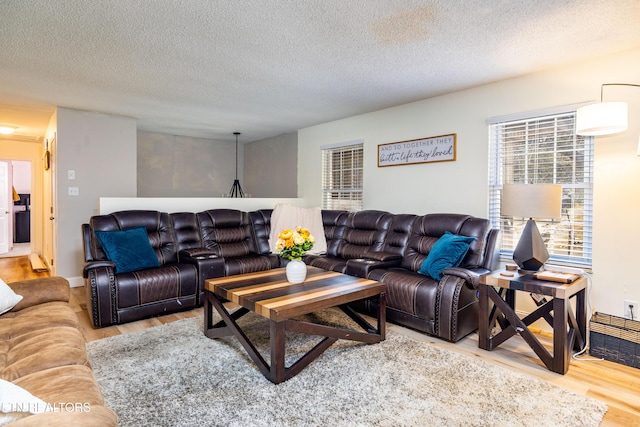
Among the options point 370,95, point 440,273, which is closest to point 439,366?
point 440,273

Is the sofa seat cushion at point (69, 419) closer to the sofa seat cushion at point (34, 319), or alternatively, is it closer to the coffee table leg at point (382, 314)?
the sofa seat cushion at point (34, 319)

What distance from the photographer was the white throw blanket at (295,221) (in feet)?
15.4

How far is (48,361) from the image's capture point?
150 centimetres

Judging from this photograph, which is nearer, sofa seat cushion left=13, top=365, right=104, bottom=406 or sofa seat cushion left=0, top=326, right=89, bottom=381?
sofa seat cushion left=13, top=365, right=104, bottom=406

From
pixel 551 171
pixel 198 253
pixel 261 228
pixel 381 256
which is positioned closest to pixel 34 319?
pixel 198 253

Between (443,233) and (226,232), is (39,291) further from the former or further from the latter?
(443,233)

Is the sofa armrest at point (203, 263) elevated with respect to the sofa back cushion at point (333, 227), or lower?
lower

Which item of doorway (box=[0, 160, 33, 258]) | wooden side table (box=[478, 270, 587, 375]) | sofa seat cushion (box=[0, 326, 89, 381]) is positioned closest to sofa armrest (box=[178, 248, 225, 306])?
sofa seat cushion (box=[0, 326, 89, 381])

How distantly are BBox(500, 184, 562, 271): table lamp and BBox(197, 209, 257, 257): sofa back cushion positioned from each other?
9.86 feet

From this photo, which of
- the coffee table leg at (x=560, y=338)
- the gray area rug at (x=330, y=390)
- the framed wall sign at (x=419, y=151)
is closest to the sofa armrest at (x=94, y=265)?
the gray area rug at (x=330, y=390)

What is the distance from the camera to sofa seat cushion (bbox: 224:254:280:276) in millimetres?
4006

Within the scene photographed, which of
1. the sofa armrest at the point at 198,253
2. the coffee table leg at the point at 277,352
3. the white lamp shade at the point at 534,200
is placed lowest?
the coffee table leg at the point at 277,352

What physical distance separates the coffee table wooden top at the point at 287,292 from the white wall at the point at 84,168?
309 cm

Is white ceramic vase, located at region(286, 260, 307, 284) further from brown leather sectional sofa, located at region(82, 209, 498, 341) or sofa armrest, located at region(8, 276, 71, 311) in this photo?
sofa armrest, located at region(8, 276, 71, 311)
